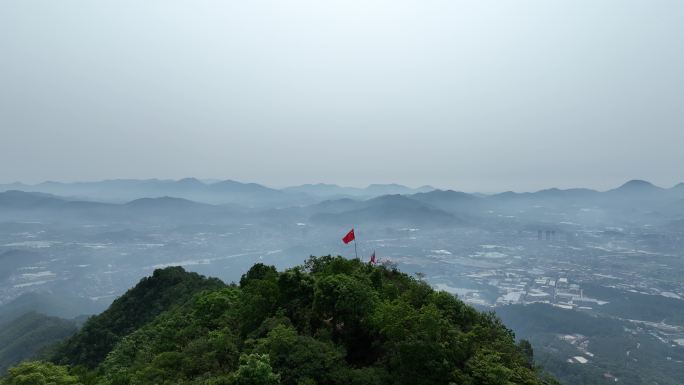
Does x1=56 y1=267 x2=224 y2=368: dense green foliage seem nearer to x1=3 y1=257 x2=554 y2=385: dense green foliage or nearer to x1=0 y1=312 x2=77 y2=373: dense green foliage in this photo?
x1=3 y1=257 x2=554 y2=385: dense green foliage

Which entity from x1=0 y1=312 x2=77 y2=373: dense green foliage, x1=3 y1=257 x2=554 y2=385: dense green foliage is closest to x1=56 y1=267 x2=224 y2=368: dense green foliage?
x1=3 y1=257 x2=554 y2=385: dense green foliage

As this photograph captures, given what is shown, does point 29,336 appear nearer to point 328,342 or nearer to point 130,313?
point 130,313

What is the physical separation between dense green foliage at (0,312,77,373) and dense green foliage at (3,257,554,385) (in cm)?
8857

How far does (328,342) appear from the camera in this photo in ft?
79.2

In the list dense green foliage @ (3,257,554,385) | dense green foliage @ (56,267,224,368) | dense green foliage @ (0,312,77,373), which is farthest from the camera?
dense green foliage @ (0,312,77,373)

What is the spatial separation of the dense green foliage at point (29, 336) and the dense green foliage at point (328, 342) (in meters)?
88.6

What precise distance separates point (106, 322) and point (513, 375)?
7402cm

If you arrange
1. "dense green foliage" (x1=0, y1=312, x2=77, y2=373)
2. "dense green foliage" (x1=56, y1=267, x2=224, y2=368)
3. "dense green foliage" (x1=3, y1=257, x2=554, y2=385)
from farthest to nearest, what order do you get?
"dense green foliage" (x1=0, y1=312, x2=77, y2=373) < "dense green foliage" (x1=56, y1=267, x2=224, y2=368) < "dense green foliage" (x1=3, y1=257, x2=554, y2=385)

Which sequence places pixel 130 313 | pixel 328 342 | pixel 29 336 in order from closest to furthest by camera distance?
pixel 328 342 → pixel 130 313 → pixel 29 336

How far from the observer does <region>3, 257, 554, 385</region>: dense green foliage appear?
20.5m

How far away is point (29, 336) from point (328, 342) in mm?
134303

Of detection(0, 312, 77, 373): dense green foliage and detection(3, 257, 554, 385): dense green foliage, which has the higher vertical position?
detection(3, 257, 554, 385): dense green foliage

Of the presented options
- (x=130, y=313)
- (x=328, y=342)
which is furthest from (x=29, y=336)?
(x=328, y=342)

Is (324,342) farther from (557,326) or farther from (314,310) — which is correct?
(557,326)
